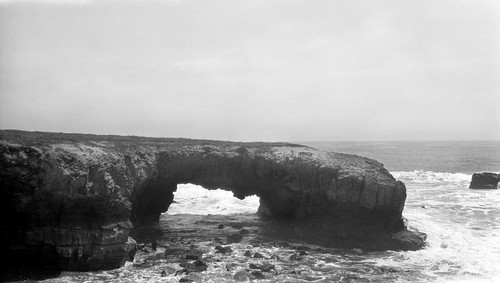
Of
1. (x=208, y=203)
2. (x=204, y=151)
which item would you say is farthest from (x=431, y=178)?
(x=204, y=151)

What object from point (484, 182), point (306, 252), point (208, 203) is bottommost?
point (306, 252)

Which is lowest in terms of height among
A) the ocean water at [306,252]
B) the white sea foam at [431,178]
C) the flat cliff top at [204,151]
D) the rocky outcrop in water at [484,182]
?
the ocean water at [306,252]

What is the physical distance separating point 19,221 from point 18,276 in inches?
107

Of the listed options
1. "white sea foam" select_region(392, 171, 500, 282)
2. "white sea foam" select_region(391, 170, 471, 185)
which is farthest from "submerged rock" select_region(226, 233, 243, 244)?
"white sea foam" select_region(391, 170, 471, 185)

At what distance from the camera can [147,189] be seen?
102 ft

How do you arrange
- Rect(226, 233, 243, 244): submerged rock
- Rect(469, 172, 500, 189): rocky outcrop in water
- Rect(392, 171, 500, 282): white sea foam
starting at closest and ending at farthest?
Rect(392, 171, 500, 282): white sea foam
Rect(226, 233, 243, 244): submerged rock
Rect(469, 172, 500, 189): rocky outcrop in water

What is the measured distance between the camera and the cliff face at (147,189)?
807 inches

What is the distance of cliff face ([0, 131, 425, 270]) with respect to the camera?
2050cm

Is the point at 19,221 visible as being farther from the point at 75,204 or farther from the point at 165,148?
the point at 165,148

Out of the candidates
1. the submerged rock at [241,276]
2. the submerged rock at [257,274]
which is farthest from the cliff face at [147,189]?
the submerged rock at [257,274]

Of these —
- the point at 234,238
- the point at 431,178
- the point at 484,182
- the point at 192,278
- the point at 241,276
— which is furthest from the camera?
the point at 431,178

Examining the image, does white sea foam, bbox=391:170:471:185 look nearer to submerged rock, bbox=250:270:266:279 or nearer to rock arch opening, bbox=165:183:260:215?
rock arch opening, bbox=165:183:260:215

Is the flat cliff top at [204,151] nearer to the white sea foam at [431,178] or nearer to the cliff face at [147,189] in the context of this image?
the cliff face at [147,189]

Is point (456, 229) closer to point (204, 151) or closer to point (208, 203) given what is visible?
point (204, 151)
